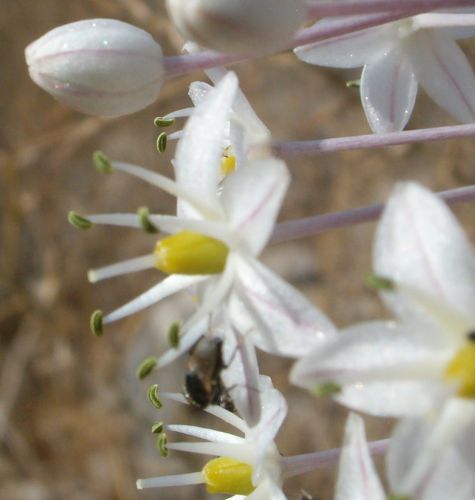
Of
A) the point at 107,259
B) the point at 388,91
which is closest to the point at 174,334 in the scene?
the point at 388,91

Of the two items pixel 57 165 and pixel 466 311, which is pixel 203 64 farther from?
pixel 57 165

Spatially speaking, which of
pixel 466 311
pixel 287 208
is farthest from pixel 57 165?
pixel 466 311

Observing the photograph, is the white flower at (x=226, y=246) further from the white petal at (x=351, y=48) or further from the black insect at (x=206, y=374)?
the white petal at (x=351, y=48)

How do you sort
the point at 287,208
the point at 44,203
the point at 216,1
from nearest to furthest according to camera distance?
the point at 216,1 → the point at 287,208 → the point at 44,203

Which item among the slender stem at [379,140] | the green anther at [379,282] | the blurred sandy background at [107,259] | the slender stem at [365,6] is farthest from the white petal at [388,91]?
the blurred sandy background at [107,259]

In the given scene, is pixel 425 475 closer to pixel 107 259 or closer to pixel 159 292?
pixel 159 292

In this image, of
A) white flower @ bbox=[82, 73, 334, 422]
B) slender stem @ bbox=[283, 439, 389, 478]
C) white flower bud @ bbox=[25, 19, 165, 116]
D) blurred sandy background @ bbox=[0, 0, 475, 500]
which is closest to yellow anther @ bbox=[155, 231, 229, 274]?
white flower @ bbox=[82, 73, 334, 422]

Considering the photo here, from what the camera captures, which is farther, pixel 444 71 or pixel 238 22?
pixel 444 71
